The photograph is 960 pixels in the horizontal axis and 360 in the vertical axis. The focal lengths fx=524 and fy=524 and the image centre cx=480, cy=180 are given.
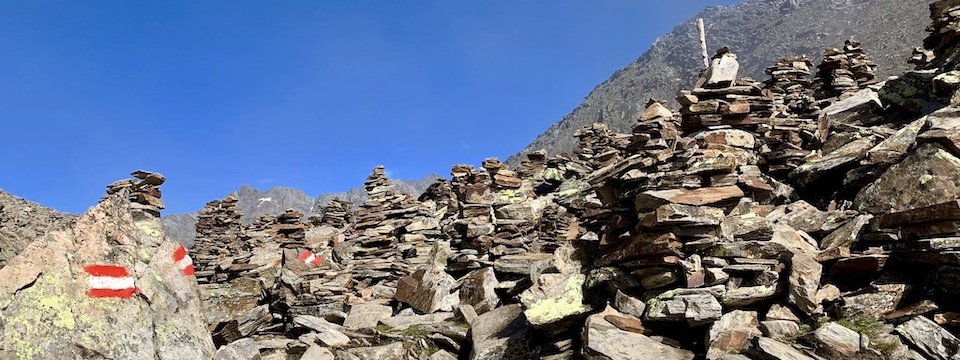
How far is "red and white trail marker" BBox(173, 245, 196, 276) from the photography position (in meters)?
11.1

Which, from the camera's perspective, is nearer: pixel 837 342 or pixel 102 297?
pixel 837 342

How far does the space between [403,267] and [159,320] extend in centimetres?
1597

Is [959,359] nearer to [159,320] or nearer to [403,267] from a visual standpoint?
[159,320]

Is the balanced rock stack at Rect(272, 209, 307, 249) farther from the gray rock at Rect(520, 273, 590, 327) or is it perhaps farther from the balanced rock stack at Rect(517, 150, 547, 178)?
the gray rock at Rect(520, 273, 590, 327)

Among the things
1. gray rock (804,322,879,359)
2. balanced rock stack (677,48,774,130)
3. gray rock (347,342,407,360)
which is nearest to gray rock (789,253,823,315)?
gray rock (804,322,879,359)

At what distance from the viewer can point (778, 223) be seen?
35.8 ft

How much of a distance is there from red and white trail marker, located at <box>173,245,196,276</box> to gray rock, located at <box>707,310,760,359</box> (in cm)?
1027

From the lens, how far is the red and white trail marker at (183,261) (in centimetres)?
1110

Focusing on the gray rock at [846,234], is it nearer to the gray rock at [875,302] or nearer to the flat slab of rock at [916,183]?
the flat slab of rock at [916,183]

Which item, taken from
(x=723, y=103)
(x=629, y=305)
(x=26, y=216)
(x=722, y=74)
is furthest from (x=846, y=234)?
(x=26, y=216)

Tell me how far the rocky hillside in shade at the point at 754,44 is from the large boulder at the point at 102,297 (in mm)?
97305

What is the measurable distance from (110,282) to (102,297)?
0.32 metres

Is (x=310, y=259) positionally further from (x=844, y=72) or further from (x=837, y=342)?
(x=844, y=72)

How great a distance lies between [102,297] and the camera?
9.27 meters
